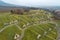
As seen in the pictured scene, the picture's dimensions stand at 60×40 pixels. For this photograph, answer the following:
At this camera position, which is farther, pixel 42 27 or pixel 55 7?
pixel 55 7

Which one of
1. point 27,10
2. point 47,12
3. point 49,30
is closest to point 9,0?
point 27,10

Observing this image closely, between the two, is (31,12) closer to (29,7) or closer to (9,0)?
(29,7)

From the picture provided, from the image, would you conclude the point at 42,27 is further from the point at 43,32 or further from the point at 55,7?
the point at 55,7

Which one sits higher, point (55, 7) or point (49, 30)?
point (55, 7)

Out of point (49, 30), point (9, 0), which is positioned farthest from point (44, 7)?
point (9, 0)

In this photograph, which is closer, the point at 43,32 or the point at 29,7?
the point at 43,32

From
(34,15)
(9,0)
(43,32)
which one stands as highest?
(9,0)
